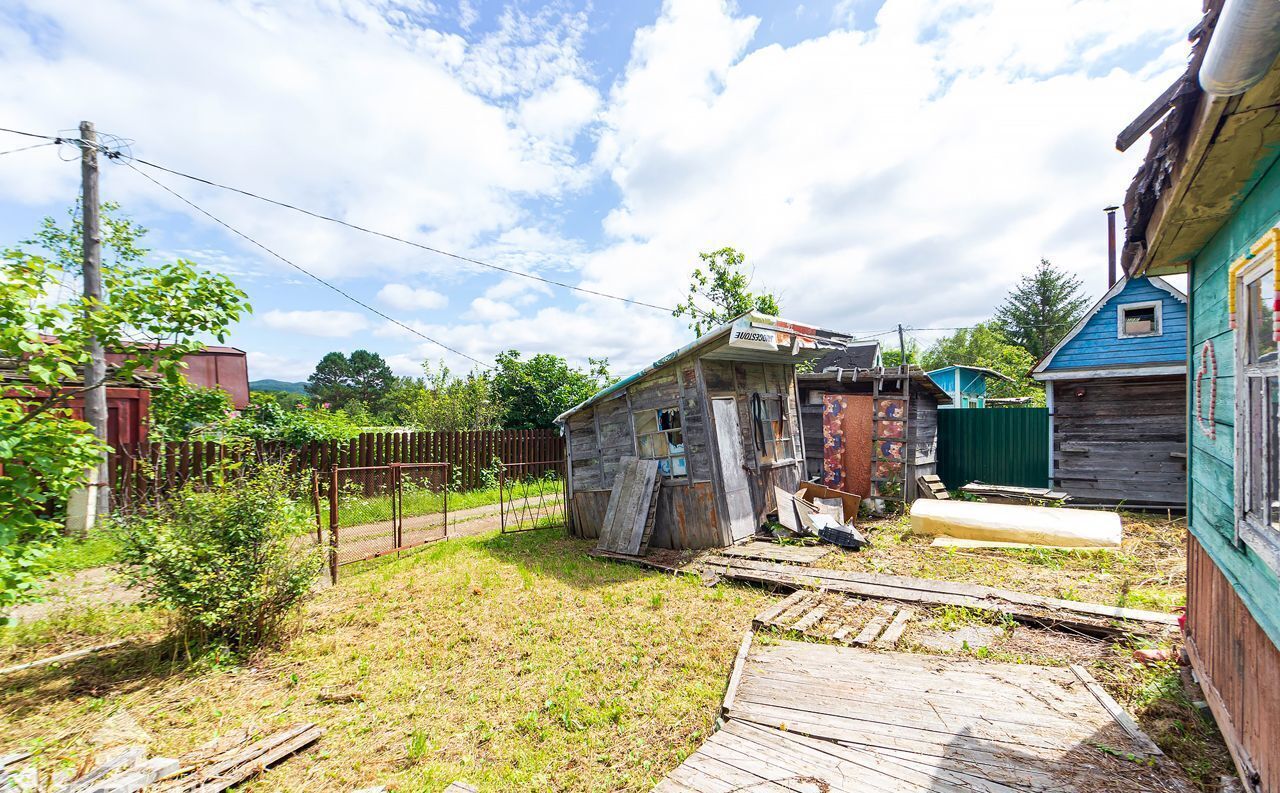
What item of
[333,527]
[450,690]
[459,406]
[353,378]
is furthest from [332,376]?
[450,690]

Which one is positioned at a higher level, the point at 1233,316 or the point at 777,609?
the point at 1233,316

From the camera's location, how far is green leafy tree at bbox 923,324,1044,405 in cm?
3089

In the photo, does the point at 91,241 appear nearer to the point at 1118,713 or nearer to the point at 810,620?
the point at 810,620

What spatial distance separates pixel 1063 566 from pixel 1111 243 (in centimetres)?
1264

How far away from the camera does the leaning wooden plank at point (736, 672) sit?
3962 millimetres

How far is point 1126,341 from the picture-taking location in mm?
11219

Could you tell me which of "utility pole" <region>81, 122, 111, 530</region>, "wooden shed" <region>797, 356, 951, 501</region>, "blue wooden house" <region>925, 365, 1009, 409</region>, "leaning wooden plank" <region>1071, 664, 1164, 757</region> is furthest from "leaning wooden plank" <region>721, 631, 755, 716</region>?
"blue wooden house" <region>925, 365, 1009, 409</region>

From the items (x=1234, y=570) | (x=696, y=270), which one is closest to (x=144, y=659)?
(x=1234, y=570)

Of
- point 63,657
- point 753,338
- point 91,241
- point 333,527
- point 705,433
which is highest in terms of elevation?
point 91,241

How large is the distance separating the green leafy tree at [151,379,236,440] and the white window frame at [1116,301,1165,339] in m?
16.1

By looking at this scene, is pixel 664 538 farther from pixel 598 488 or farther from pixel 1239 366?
pixel 1239 366

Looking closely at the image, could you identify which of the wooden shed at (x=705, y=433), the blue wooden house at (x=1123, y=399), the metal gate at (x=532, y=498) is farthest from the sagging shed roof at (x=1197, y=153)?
the blue wooden house at (x=1123, y=399)

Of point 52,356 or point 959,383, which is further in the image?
point 959,383

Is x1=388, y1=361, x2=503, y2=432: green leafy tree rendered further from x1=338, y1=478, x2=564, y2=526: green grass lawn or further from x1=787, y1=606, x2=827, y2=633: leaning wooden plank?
x1=787, y1=606, x2=827, y2=633: leaning wooden plank
